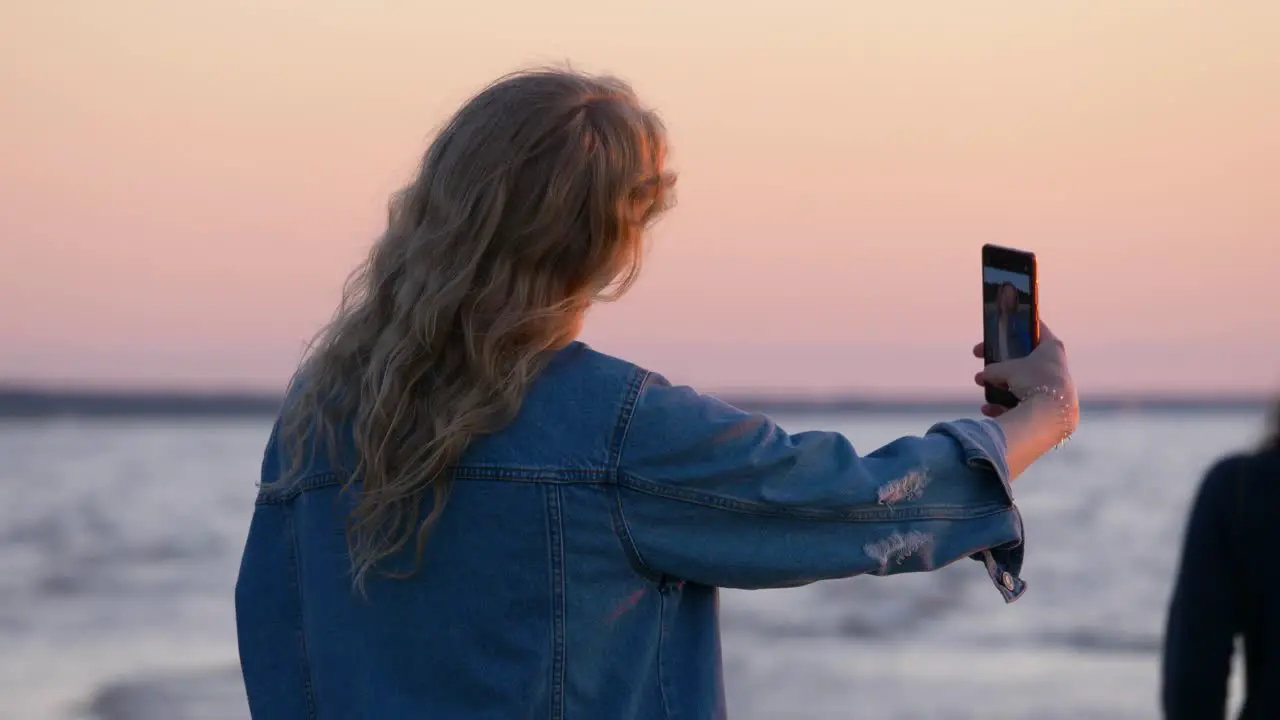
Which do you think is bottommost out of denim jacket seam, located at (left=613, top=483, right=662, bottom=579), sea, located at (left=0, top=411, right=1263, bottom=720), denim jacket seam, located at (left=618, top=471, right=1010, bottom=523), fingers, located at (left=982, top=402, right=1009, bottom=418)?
sea, located at (left=0, top=411, right=1263, bottom=720)

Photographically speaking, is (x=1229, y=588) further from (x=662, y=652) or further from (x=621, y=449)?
(x=621, y=449)

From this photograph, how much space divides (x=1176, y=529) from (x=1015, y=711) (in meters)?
9.40

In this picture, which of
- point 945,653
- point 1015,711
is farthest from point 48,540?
point 1015,711

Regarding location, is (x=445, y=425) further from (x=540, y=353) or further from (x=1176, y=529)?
(x=1176, y=529)

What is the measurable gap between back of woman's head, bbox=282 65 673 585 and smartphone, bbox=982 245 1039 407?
1.93 feet

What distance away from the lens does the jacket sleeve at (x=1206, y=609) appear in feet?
7.77

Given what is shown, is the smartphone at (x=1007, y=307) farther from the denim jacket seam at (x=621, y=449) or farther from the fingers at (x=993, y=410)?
the denim jacket seam at (x=621, y=449)

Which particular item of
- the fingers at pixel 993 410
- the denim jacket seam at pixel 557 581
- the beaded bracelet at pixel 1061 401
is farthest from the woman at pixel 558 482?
the fingers at pixel 993 410

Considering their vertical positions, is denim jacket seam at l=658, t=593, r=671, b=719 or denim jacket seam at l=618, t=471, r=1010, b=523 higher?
denim jacket seam at l=618, t=471, r=1010, b=523

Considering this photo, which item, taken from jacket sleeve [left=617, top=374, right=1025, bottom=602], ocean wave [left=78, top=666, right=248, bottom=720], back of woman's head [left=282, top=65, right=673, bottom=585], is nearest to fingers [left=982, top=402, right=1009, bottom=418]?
jacket sleeve [left=617, top=374, right=1025, bottom=602]

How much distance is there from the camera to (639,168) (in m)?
1.69

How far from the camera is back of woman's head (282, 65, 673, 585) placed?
163cm

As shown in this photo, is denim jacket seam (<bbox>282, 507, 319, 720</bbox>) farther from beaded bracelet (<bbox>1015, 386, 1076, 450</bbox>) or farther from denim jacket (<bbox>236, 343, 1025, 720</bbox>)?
beaded bracelet (<bbox>1015, 386, 1076, 450</bbox>)

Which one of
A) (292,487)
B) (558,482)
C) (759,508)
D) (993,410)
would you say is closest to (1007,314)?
(993,410)
